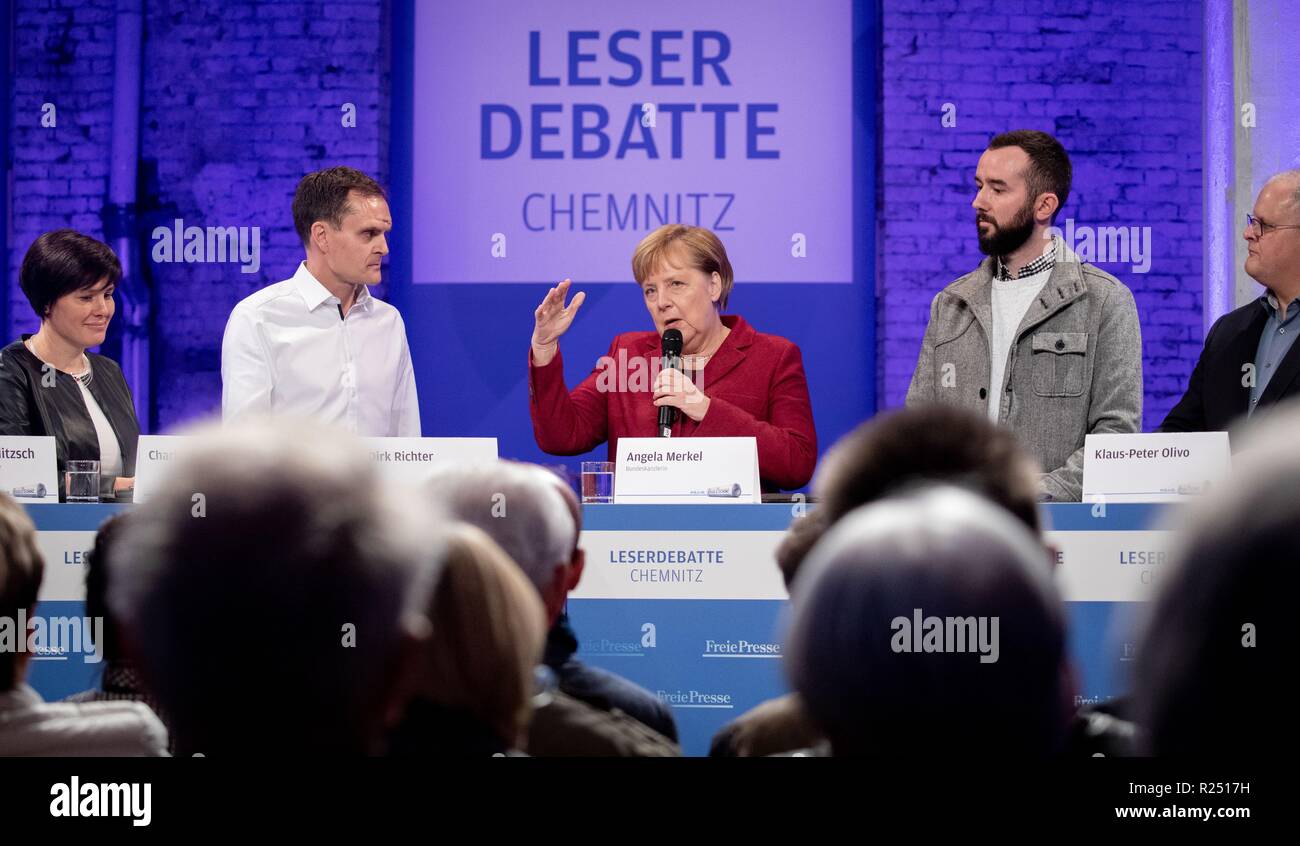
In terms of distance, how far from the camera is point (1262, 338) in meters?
3.18

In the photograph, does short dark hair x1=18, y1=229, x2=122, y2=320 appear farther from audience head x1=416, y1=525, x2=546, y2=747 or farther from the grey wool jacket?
audience head x1=416, y1=525, x2=546, y2=747

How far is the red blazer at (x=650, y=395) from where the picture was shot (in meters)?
3.33

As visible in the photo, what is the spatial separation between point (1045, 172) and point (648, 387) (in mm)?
1258

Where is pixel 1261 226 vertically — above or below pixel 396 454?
above

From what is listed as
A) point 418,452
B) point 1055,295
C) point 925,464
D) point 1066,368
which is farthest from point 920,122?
point 925,464

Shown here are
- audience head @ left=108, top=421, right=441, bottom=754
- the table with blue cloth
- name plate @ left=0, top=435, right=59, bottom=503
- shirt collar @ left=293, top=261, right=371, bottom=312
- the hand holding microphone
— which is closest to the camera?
audience head @ left=108, top=421, right=441, bottom=754

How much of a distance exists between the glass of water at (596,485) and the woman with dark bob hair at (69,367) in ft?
4.62

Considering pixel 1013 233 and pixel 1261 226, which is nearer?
pixel 1261 226

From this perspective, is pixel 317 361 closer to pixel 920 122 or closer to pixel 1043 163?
pixel 1043 163

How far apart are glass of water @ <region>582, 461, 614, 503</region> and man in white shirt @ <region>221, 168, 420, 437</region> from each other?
1.00 metres

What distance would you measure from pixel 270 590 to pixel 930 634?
632 millimetres

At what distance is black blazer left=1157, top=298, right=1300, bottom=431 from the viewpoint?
313 cm

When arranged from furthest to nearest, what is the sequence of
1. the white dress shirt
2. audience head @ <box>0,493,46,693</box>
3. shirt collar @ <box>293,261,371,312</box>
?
shirt collar @ <box>293,261,371,312</box> → the white dress shirt → audience head @ <box>0,493,46,693</box>

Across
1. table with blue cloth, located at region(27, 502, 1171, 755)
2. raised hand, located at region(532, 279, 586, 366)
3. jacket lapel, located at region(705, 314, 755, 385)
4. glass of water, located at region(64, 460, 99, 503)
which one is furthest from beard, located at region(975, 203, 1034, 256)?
glass of water, located at region(64, 460, 99, 503)
